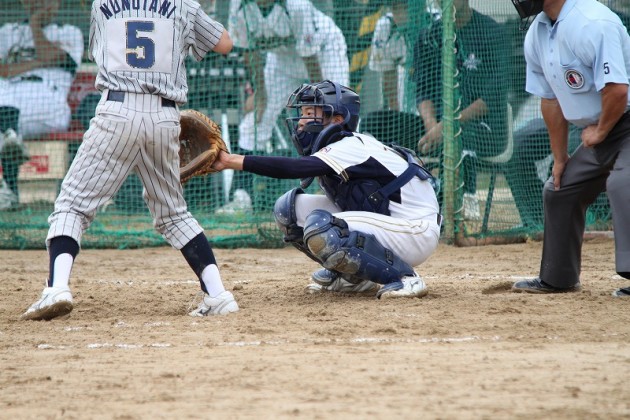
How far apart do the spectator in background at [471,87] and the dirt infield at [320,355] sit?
8.54ft

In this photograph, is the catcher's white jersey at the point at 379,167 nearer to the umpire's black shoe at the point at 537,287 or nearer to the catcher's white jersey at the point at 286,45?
the umpire's black shoe at the point at 537,287

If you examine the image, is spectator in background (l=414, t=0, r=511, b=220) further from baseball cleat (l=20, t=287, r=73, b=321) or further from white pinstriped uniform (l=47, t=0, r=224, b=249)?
baseball cleat (l=20, t=287, r=73, b=321)

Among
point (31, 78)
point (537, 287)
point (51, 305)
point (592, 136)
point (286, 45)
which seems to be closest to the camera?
point (51, 305)

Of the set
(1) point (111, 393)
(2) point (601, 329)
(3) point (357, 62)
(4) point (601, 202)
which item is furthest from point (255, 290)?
(4) point (601, 202)

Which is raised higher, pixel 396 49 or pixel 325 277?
pixel 396 49

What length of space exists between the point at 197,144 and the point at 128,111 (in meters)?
0.73

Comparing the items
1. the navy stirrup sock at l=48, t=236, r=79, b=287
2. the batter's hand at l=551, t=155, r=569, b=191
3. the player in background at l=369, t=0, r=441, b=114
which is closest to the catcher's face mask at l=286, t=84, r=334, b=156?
the batter's hand at l=551, t=155, r=569, b=191

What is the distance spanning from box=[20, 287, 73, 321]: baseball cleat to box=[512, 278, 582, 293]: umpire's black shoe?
278cm

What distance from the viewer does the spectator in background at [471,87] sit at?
9.19m

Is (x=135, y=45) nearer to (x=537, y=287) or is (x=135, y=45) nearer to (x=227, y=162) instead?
(x=227, y=162)

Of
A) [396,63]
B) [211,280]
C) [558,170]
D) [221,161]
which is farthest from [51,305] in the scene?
[396,63]

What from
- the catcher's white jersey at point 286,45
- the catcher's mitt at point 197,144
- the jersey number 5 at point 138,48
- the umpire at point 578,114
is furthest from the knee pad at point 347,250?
the catcher's white jersey at point 286,45

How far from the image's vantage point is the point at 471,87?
9219 millimetres

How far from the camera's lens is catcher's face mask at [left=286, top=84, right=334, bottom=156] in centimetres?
588
